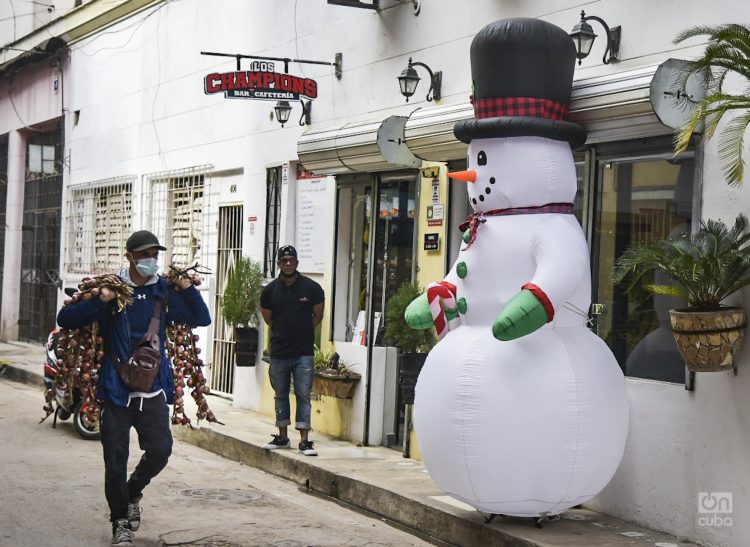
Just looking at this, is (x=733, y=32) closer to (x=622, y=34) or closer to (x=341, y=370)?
(x=622, y=34)

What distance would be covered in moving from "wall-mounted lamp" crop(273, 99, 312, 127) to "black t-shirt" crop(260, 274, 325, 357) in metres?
2.42

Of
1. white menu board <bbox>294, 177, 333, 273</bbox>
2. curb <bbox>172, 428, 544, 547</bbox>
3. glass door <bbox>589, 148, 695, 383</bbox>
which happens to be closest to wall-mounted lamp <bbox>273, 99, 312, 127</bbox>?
white menu board <bbox>294, 177, 333, 273</bbox>

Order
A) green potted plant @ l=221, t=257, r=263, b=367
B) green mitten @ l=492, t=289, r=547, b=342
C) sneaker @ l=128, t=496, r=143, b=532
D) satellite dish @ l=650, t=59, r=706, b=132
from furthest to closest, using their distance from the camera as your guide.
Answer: green potted plant @ l=221, t=257, r=263, b=367 < sneaker @ l=128, t=496, r=143, b=532 < satellite dish @ l=650, t=59, r=706, b=132 < green mitten @ l=492, t=289, r=547, b=342

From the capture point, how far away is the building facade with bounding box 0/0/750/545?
24.6 ft

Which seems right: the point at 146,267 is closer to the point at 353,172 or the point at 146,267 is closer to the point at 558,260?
the point at 558,260

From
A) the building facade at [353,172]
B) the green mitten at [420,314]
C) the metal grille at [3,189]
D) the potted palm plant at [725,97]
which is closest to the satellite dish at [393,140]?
the building facade at [353,172]

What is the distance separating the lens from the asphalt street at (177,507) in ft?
24.9

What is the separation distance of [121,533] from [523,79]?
3731 millimetres

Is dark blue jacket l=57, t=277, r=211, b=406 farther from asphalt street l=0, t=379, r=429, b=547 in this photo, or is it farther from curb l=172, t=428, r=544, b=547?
curb l=172, t=428, r=544, b=547

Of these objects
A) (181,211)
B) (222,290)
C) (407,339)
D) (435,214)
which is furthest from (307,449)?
(181,211)

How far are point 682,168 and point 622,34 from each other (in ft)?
3.56

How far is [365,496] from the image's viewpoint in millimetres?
9031

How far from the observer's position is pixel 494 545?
24.2 ft

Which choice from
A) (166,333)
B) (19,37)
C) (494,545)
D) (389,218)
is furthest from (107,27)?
(494,545)
